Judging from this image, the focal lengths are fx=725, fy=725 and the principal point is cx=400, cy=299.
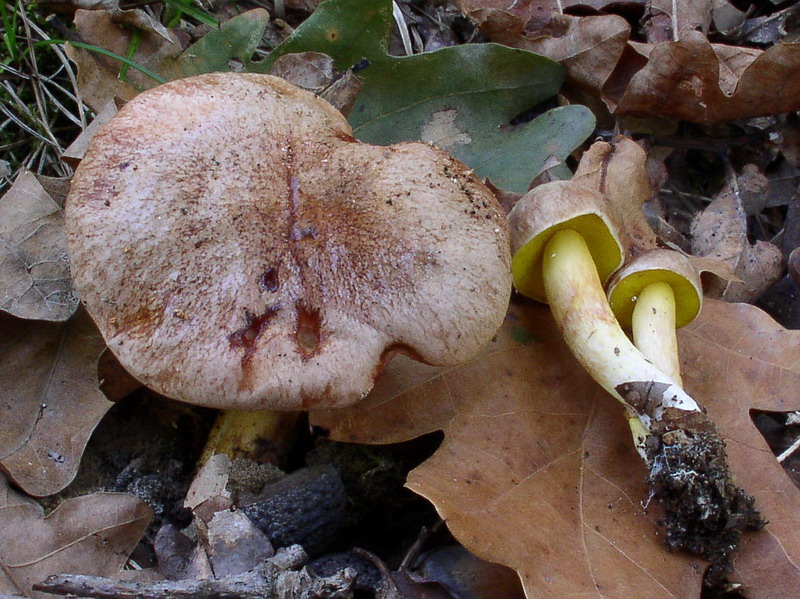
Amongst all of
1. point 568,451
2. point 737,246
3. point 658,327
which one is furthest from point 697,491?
point 737,246

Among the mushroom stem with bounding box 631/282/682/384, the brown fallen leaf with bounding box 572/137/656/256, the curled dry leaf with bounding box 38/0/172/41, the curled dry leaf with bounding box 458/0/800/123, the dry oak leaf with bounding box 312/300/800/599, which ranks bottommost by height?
the dry oak leaf with bounding box 312/300/800/599

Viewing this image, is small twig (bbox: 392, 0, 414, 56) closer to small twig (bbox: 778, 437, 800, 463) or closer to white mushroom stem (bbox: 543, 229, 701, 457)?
white mushroom stem (bbox: 543, 229, 701, 457)

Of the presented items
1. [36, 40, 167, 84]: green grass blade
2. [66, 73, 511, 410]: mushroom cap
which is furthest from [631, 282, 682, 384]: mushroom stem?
[36, 40, 167, 84]: green grass blade

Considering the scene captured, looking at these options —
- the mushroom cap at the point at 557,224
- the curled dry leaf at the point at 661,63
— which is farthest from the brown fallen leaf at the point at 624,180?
the curled dry leaf at the point at 661,63

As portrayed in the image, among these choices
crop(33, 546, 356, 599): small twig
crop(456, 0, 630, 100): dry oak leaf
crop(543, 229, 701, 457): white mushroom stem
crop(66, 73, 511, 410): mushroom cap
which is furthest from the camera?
crop(456, 0, 630, 100): dry oak leaf

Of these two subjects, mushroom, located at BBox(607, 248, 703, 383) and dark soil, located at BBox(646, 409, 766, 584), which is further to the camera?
mushroom, located at BBox(607, 248, 703, 383)

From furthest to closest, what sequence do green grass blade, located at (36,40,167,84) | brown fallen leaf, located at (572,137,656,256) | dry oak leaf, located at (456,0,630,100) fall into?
dry oak leaf, located at (456,0,630,100)
brown fallen leaf, located at (572,137,656,256)
green grass blade, located at (36,40,167,84)

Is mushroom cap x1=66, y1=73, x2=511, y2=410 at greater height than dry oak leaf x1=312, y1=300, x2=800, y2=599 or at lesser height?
greater

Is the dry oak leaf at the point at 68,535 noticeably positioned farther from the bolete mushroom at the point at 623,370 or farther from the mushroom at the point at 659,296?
the mushroom at the point at 659,296
